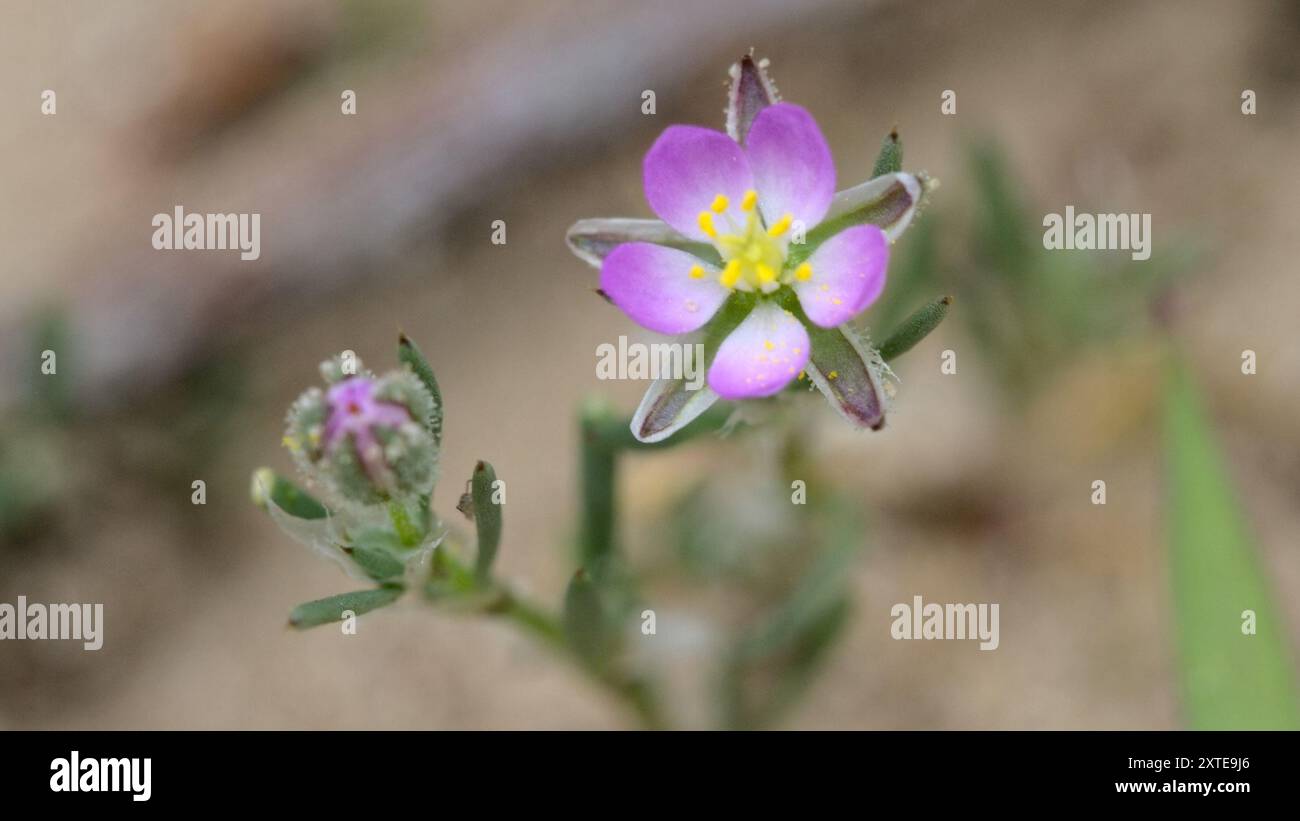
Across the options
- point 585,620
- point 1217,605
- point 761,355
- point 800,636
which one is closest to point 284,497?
point 585,620

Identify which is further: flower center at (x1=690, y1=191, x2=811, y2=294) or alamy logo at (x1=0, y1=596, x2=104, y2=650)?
alamy logo at (x1=0, y1=596, x2=104, y2=650)

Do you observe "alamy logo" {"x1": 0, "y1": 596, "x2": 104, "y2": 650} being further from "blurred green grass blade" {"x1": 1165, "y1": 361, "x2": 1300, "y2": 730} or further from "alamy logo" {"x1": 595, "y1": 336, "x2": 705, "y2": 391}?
"blurred green grass blade" {"x1": 1165, "y1": 361, "x2": 1300, "y2": 730}

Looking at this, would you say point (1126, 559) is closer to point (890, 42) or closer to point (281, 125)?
point (890, 42)
